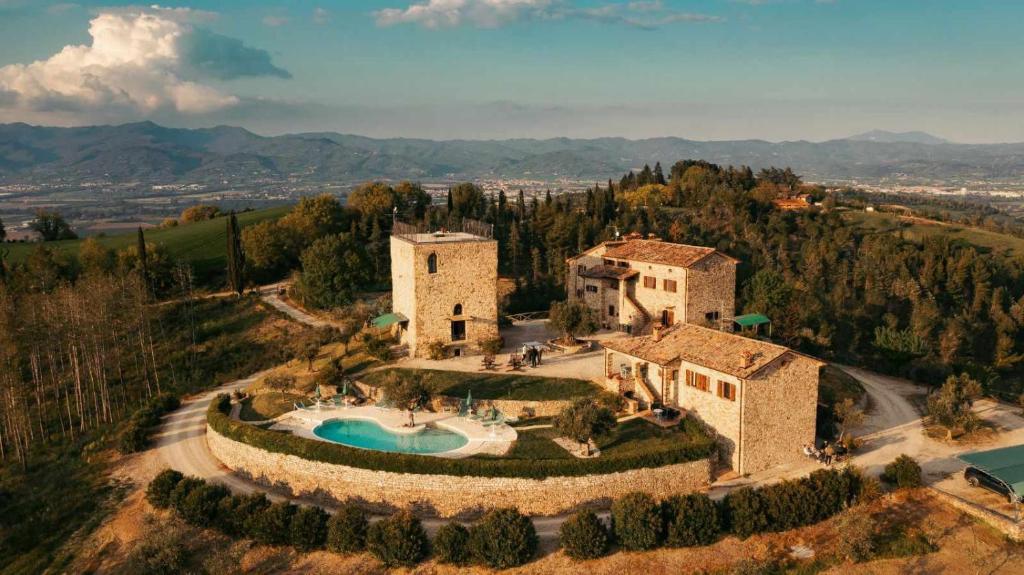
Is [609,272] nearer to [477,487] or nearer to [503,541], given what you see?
[477,487]

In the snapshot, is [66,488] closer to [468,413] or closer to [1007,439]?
[468,413]

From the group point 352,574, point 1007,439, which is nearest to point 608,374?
point 352,574

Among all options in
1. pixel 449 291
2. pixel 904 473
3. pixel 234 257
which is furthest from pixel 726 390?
pixel 234 257

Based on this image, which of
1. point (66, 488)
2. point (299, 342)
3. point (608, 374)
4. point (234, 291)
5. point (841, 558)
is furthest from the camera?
point (234, 291)

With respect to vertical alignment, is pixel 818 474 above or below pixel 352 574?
above

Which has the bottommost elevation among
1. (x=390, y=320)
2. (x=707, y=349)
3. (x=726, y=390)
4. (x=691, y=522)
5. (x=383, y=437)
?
(x=691, y=522)

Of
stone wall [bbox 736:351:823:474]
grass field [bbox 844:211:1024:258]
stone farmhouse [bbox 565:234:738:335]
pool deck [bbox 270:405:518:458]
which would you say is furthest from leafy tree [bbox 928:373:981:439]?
grass field [bbox 844:211:1024:258]

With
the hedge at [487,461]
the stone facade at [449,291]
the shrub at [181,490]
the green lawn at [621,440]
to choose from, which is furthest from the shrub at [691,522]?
the stone facade at [449,291]
